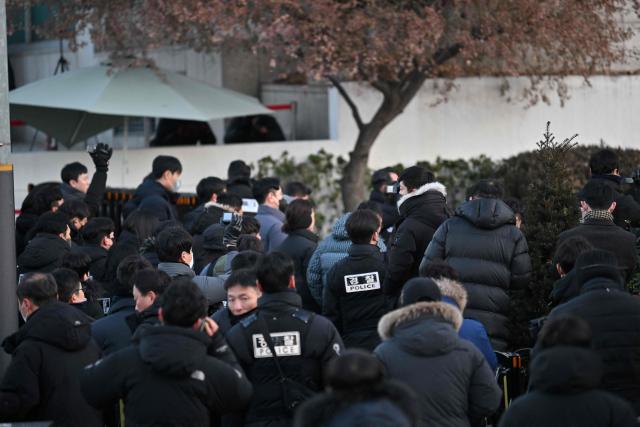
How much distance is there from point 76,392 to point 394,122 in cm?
1287

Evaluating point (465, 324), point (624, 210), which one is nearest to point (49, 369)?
point (465, 324)

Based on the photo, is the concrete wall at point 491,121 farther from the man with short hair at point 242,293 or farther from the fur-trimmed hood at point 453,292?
the fur-trimmed hood at point 453,292

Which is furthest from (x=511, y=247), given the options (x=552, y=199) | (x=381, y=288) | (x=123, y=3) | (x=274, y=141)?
(x=274, y=141)

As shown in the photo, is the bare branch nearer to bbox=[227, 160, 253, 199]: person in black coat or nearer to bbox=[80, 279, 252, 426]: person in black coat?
bbox=[227, 160, 253, 199]: person in black coat

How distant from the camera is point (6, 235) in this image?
24.8 feet

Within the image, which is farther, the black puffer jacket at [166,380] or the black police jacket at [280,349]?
the black police jacket at [280,349]

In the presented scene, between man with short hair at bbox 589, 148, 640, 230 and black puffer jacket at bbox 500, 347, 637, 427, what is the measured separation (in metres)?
4.59

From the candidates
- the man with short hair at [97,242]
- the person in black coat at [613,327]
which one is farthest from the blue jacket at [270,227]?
the person in black coat at [613,327]

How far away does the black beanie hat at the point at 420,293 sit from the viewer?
573 cm

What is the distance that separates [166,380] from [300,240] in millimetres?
3607

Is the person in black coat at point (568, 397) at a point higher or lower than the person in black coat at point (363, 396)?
lower

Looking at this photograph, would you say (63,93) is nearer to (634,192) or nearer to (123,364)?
(634,192)

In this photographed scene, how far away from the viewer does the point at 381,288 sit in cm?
756

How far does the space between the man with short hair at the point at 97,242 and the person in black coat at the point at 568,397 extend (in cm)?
502
